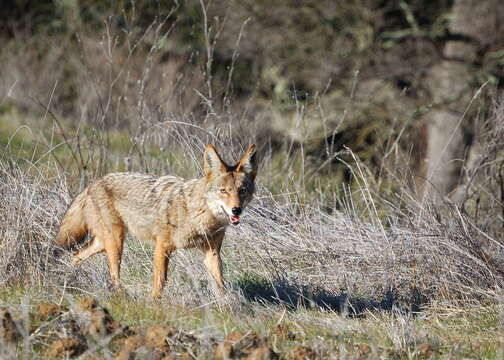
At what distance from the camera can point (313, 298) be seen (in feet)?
23.0

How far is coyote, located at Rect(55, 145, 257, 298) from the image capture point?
6861mm

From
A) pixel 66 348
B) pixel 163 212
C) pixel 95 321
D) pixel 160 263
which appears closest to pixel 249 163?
pixel 163 212

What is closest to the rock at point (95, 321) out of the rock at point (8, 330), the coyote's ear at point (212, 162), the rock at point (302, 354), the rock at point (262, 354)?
the rock at point (8, 330)

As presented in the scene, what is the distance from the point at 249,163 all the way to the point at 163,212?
0.88 meters

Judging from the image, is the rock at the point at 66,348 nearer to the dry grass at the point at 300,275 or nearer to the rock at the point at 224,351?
the dry grass at the point at 300,275

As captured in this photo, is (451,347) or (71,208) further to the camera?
(71,208)

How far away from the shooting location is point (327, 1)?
15.8 m

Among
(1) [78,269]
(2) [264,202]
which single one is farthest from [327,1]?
(1) [78,269]

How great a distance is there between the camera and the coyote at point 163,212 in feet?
22.5

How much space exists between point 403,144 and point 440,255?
8.70m

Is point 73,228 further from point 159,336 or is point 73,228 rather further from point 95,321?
point 159,336

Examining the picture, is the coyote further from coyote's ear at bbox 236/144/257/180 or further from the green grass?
the green grass

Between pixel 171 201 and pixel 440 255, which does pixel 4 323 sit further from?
pixel 440 255

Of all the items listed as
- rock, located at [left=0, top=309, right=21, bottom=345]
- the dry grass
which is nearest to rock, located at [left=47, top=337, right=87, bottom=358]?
the dry grass
